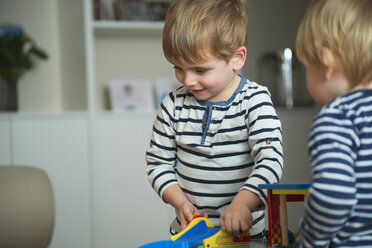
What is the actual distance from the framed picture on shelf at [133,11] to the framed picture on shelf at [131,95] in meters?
0.34

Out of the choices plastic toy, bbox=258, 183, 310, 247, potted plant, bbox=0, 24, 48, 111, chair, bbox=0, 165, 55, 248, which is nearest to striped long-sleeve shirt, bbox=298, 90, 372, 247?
plastic toy, bbox=258, 183, 310, 247

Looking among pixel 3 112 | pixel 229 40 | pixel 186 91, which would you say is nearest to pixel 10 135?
pixel 3 112

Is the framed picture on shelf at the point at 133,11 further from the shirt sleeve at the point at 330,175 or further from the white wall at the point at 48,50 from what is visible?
the shirt sleeve at the point at 330,175

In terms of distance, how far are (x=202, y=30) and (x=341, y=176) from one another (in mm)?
501

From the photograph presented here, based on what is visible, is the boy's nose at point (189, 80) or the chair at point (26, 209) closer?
the boy's nose at point (189, 80)

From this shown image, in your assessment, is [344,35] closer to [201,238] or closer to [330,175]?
[330,175]

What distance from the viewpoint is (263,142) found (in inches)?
41.6

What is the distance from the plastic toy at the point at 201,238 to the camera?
0.82 m

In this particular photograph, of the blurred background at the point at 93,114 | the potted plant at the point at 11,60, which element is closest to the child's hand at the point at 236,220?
the blurred background at the point at 93,114

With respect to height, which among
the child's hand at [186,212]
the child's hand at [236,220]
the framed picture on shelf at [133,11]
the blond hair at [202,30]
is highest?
the framed picture on shelf at [133,11]

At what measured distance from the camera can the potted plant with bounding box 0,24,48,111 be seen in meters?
2.77

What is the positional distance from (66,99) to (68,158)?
467 millimetres

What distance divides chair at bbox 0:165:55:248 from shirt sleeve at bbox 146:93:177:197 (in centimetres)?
56

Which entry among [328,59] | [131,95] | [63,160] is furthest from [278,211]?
[131,95]
